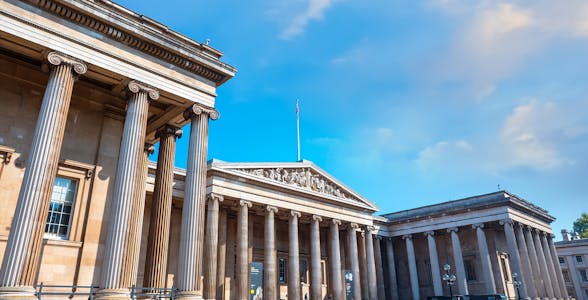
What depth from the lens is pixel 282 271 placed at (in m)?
40.1

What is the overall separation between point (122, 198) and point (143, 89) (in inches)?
167

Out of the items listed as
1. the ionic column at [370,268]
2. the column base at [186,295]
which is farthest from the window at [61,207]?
the ionic column at [370,268]

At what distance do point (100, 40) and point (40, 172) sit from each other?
532cm

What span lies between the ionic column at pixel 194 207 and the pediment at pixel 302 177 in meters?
13.7

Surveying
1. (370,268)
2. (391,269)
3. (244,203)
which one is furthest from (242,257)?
(391,269)

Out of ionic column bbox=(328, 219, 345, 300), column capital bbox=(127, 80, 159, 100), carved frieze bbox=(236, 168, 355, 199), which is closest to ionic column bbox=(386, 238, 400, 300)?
ionic column bbox=(328, 219, 345, 300)

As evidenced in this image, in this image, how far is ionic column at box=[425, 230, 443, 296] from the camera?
42.9 m

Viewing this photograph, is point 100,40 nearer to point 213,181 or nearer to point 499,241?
point 213,181

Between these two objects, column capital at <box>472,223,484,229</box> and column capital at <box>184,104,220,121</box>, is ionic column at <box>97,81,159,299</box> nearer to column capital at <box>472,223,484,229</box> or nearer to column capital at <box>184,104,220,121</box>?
column capital at <box>184,104,220,121</box>

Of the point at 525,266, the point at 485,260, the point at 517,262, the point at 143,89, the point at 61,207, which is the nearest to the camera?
the point at 143,89

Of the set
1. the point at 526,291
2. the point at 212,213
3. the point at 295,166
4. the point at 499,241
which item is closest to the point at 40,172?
the point at 212,213

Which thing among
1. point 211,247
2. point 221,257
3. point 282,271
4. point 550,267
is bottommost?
point 282,271

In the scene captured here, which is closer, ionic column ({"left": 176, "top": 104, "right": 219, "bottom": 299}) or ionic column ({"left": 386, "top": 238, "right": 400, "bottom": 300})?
ionic column ({"left": 176, "top": 104, "right": 219, "bottom": 299})

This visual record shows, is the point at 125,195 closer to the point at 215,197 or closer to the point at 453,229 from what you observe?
the point at 215,197
